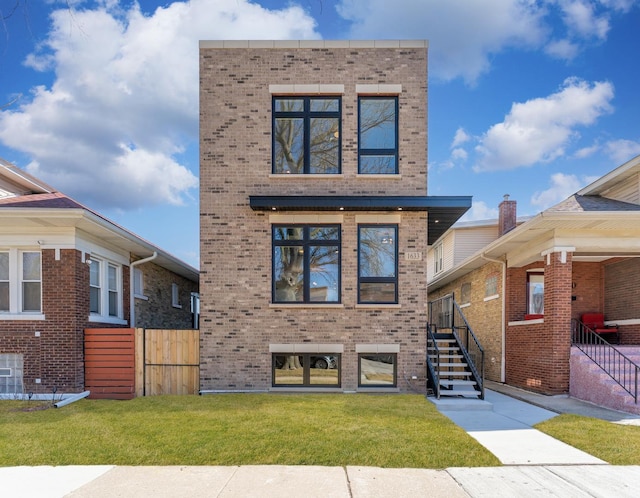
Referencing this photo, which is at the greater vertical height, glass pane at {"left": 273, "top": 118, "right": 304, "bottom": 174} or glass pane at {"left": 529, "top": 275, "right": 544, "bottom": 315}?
glass pane at {"left": 273, "top": 118, "right": 304, "bottom": 174}

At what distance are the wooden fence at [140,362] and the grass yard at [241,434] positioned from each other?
0.80 m

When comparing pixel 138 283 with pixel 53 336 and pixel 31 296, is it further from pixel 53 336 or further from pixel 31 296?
pixel 53 336

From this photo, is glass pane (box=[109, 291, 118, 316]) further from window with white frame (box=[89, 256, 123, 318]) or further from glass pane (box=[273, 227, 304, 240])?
glass pane (box=[273, 227, 304, 240])

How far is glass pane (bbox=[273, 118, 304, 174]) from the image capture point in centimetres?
1022

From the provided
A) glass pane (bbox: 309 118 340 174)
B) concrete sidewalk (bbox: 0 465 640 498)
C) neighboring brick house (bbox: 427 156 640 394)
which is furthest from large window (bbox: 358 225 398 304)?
concrete sidewalk (bbox: 0 465 640 498)

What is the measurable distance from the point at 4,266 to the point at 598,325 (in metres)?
16.0

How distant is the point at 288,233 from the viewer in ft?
33.1

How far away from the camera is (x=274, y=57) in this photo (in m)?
10.2

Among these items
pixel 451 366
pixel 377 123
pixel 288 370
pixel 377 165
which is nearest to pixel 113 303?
pixel 288 370

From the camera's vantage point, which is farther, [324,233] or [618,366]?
[324,233]

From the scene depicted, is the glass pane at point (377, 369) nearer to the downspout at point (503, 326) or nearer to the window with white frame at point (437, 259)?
the downspout at point (503, 326)

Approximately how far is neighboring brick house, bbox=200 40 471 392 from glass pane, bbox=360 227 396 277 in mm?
24

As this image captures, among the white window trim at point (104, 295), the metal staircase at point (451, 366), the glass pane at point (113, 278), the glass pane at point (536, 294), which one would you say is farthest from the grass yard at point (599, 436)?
the glass pane at point (113, 278)

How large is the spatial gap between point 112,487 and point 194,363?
218 inches
